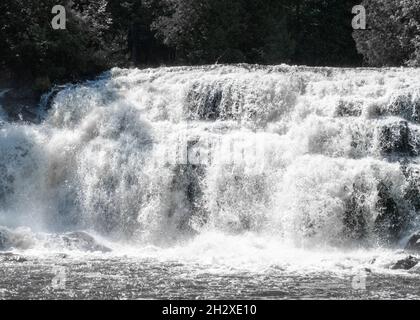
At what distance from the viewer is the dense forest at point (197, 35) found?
129ft

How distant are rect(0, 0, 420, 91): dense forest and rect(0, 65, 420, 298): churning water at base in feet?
17.2

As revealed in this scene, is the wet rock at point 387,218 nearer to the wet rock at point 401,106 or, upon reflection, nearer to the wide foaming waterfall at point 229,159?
the wide foaming waterfall at point 229,159

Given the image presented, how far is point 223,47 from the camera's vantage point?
4625 centimetres

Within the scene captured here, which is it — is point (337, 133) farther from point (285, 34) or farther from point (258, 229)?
point (285, 34)

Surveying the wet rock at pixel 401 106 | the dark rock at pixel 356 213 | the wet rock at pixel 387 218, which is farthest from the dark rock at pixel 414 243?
the wet rock at pixel 401 106

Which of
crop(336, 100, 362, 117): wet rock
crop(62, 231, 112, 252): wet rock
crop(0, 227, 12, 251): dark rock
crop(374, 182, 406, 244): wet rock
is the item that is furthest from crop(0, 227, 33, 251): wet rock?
crop(336, 100, 362, 117): wet rock

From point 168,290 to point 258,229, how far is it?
7.90 metres

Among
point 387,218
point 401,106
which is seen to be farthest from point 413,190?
point 401,106

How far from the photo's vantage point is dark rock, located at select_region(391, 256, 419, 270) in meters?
23.7

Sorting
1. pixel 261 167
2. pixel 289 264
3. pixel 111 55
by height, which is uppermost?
pixel 111 55

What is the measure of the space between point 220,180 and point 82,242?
14.5 ft

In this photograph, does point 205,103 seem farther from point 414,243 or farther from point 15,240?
point 414,243

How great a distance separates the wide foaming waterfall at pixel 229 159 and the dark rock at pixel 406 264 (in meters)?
2.95

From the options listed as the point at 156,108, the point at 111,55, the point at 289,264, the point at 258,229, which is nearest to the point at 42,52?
the point at 111,55
